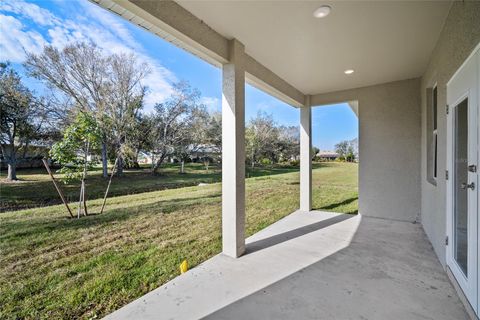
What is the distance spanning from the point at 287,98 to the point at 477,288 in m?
3.79

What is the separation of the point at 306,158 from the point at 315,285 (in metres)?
3.39

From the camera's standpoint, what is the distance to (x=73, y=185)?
118 inches

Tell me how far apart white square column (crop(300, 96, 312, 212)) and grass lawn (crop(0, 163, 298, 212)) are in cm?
239

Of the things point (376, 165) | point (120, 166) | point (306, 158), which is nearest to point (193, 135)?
point (120, 166)

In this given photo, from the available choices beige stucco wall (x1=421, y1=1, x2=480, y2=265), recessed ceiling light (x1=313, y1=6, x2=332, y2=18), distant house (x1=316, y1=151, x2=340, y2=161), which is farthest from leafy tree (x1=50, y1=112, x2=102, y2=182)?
distant house (x1=316, y1=151, x2=340, y2=161)

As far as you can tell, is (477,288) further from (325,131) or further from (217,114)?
(325,131)

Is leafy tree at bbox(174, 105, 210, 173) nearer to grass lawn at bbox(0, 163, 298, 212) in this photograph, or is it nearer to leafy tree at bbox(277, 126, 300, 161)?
grass lawn at bbox(0, 163, 298, 212)

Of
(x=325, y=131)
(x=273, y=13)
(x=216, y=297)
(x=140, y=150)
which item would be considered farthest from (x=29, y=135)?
(x=325, y=131)

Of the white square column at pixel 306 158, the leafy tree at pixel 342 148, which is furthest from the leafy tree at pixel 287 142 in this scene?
the white square column at pixel 306 158

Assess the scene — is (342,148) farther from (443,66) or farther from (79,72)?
(79,72)

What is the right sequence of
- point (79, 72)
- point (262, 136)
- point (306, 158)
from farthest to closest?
point (262, 136) < point (306, 158) < point (79, 72)

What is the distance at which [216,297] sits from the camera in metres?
2.05

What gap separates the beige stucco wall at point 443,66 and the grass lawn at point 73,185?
434 centimetres

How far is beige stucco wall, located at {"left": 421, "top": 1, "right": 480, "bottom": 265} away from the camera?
68.3 inches
